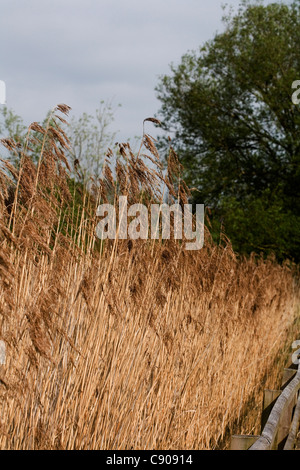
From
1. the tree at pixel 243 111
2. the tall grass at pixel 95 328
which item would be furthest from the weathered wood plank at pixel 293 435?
the tree at pixel 243 111

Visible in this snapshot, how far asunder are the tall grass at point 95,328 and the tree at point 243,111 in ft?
44.5

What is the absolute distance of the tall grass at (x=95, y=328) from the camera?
237cm

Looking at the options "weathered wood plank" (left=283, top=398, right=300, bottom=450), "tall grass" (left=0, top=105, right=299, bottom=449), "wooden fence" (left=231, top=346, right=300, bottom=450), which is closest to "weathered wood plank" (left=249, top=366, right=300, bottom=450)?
"wooden fence" (left=231, top=346, right=300, bottom=450)

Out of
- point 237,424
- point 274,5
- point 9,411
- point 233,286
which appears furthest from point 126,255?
point 274,5

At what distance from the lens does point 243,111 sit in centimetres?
1916

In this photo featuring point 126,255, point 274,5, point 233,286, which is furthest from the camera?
point 274,5

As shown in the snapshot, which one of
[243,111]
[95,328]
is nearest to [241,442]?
[95,328]

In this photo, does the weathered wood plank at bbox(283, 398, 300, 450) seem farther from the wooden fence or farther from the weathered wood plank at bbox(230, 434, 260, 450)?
the weathered wood plank at bbox(230, 434, 260, 450)

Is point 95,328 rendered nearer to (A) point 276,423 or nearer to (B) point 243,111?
(A) point 276,423

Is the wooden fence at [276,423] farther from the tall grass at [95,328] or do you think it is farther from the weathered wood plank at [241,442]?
the tall grass at [95,328]

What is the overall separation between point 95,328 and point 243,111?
17301 millimetres

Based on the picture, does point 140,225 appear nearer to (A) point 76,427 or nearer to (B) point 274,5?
(A) point 76,427

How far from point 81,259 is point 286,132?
649 inches

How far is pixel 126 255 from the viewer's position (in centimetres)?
299
